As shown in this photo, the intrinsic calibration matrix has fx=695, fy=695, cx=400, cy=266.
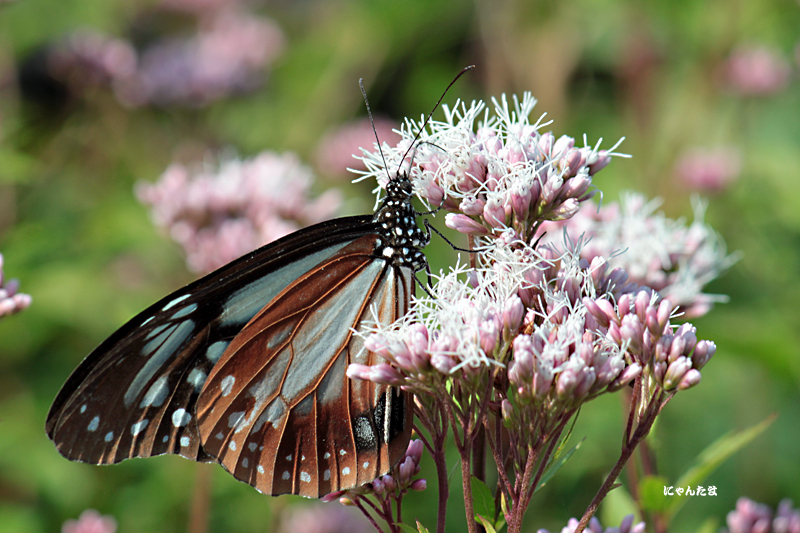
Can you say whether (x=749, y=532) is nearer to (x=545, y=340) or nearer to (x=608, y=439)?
(x=545, y=340)

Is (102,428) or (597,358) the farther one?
(102,428)

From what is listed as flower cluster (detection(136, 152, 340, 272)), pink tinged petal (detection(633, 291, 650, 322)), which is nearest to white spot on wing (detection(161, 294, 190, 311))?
pink tinged petal (detection(633, 291, 650, 322))

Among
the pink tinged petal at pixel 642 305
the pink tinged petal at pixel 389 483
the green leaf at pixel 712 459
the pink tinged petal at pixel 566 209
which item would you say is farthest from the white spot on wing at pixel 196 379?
the green leaf at pixel 712 459

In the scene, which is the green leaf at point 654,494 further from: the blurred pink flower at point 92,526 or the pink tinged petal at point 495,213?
the blurred pink flower at point 92,526

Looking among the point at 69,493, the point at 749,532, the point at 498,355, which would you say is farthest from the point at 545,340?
the point at 69,493

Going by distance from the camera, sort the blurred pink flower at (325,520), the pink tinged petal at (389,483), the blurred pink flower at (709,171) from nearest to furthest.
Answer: the pink tinged petal at (389,483) → the blurred pink flower at (325,520) → the blurred pink flower at (709,171)

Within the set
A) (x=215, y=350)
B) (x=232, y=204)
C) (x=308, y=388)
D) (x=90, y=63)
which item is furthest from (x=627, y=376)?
(x=90, y=63)

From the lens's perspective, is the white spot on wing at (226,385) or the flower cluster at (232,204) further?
the flower cluster at (232,204)

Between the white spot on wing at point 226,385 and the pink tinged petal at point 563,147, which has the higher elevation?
the pink tinged petal at point 563,147

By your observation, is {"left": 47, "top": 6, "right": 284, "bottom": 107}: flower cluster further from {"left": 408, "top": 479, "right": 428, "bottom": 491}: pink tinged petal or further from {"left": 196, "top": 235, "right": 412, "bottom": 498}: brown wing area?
{"left": 408, "top": 479, "right": 428, "bottom": 491}: pink tinged petal
